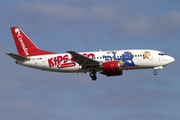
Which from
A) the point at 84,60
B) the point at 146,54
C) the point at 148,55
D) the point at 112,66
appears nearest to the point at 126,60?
the point at 112,66

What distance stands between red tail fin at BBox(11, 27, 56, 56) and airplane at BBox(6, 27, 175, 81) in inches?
8.9

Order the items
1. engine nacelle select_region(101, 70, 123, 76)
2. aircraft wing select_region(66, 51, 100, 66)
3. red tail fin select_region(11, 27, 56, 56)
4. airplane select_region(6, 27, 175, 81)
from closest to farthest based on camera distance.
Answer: aircraft wing select_region(66, 51, 100, 66) → airplane select_region(6, 27, 175, 81) → engine nacelle select_region(101, 70, 123, 76) → red tail fin select_region(11, 27, 56, 56)

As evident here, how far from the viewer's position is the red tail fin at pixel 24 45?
63.7 metres

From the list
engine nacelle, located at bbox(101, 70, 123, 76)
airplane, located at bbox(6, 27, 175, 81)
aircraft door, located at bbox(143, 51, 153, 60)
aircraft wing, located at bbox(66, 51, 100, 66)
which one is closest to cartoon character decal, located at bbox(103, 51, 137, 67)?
airplane, located at bbox(6, 27, 175, 81)

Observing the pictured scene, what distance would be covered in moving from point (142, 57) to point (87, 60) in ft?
31.0

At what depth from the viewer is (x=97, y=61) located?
58438 mm

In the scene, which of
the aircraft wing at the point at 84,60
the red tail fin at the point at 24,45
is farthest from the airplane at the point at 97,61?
the red tail fin at the point at 24,45

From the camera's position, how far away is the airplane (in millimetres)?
58438

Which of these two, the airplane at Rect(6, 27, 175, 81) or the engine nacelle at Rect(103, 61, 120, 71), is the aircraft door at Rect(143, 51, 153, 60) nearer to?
the airplane at Rect(6, 27, 175, 81)

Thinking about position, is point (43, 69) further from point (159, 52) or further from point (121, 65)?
point (159, 52)

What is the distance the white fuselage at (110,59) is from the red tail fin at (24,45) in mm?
2137

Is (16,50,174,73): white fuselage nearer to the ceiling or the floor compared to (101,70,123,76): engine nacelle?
nearer to the ceiling

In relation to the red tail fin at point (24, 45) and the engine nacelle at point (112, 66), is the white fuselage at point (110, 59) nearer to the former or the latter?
the engine nacelle at point (112, 66)

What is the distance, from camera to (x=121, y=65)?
5834cm
